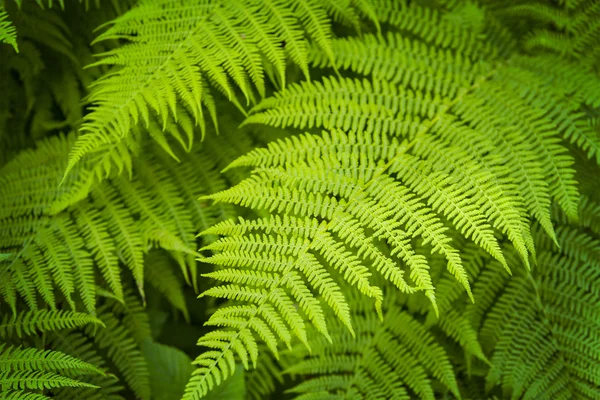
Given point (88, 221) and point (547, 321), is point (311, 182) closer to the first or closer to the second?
point (88, 221)

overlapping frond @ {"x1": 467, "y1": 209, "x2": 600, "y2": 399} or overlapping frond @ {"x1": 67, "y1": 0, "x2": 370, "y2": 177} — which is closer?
overlapping frond @ {"x1": 67, "y1": 0, "x2": 370, "y2": 177}

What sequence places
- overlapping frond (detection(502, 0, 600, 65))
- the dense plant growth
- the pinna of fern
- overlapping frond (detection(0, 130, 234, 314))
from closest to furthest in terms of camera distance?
1. the pinna of fern
2. the dense plant growth
3. overlapping frond (detection(0, 130, 234, 314))
4. overlapping frond (detection(502, 0, 600, 65))

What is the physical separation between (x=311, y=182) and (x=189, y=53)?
0.72 m

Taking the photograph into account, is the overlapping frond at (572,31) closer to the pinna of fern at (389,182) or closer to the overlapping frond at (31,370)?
the pinna of fern at (389,182)

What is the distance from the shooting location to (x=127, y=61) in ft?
6.41

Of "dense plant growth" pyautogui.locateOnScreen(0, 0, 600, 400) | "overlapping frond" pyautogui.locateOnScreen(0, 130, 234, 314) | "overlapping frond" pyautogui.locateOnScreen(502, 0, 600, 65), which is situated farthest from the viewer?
"overlapping frond" pyautogui.locateOnScreen(502, 0, 600, 65)

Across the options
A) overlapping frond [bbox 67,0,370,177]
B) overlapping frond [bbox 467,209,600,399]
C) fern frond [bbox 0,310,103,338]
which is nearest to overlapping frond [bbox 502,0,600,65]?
overlapping frond [bbox 467,209,600,399]

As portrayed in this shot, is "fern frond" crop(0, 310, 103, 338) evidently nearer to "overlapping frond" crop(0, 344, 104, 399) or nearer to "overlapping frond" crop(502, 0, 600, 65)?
"overlapping frond" crop(0, 344, 104, 399)

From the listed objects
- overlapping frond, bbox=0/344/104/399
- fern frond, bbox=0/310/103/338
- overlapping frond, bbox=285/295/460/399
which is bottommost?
overlapping frond, bbox=285/295/460/399

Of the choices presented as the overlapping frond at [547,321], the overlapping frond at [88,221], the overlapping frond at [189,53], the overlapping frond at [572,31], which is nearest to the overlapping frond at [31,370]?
the overlapping frond at [88,221]

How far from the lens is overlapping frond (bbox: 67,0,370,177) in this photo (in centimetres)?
185

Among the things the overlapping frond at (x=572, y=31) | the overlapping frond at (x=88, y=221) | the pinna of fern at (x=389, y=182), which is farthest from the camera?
the overlapping frond at (x=572, y=31)

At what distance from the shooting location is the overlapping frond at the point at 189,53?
1.85m

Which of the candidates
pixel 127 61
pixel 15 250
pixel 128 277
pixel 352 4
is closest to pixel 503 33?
pixel 352 4
